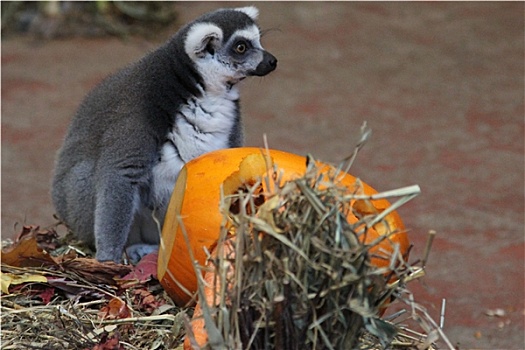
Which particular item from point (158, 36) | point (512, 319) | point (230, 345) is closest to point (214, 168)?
point (230, 345)

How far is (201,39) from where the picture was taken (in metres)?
4.04

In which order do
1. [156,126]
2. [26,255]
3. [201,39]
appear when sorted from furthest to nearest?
[201,39] < [156,126] < [26,255]

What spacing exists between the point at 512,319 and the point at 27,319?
253 centimetres

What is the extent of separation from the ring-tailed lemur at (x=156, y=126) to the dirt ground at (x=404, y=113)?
3.00 ft

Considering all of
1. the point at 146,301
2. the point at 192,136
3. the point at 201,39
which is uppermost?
the point at 201,39

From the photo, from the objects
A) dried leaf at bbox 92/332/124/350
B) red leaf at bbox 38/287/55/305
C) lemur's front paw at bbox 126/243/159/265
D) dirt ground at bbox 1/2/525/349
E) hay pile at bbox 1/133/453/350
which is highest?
hay pile at bbox 1/133/453/350

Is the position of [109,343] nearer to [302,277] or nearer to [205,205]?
[205,205]

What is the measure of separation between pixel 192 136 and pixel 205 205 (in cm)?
78

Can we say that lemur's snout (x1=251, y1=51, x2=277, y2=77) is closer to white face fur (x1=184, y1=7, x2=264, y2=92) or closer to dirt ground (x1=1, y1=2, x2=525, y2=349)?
white face fur (x1=184, y1=7, x2=264, y2=92)

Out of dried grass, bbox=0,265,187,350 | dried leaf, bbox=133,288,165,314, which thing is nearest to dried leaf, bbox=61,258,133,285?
dried grass, bbox=0,265,187,350

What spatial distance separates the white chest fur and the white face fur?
0.08m

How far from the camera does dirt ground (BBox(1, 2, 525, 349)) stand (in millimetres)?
5402

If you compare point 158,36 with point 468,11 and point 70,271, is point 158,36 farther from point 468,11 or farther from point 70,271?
point 70,271

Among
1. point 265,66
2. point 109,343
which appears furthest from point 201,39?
point 109,343
